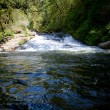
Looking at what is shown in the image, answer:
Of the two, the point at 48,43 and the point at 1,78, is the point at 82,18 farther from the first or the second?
the point at 1,78

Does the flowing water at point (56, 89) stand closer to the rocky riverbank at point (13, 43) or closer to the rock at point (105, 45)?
the rock at point (105, 45)

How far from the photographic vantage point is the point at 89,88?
723cm

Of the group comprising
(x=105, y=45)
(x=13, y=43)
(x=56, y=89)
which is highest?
(x=56, y=89)

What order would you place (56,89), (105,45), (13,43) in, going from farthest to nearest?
(13,43), (105,45), (56,89)

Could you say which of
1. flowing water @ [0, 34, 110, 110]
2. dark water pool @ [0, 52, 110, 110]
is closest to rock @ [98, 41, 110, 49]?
flowing water @ [0, 34, 110, 110]

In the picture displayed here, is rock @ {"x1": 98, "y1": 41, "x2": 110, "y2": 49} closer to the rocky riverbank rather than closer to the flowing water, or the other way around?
the rocky riverbank

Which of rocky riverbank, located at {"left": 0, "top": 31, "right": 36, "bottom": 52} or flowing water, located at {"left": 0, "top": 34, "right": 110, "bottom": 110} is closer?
→ flowing water, located at {"left": 0, "top": 34, "right": 110, "bottom": 110}

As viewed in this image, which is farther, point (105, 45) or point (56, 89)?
point (105, 45)

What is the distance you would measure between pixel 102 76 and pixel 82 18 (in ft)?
63.9

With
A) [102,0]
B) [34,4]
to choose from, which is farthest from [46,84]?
[102,0]

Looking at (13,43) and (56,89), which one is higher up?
(56,89)

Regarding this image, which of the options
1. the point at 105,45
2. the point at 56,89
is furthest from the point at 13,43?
the point at 56,89

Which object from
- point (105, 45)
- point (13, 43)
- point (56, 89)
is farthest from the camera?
point (13, 43)

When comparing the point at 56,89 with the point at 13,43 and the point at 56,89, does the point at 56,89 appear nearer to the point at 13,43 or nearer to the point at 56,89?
the point at 56,89
